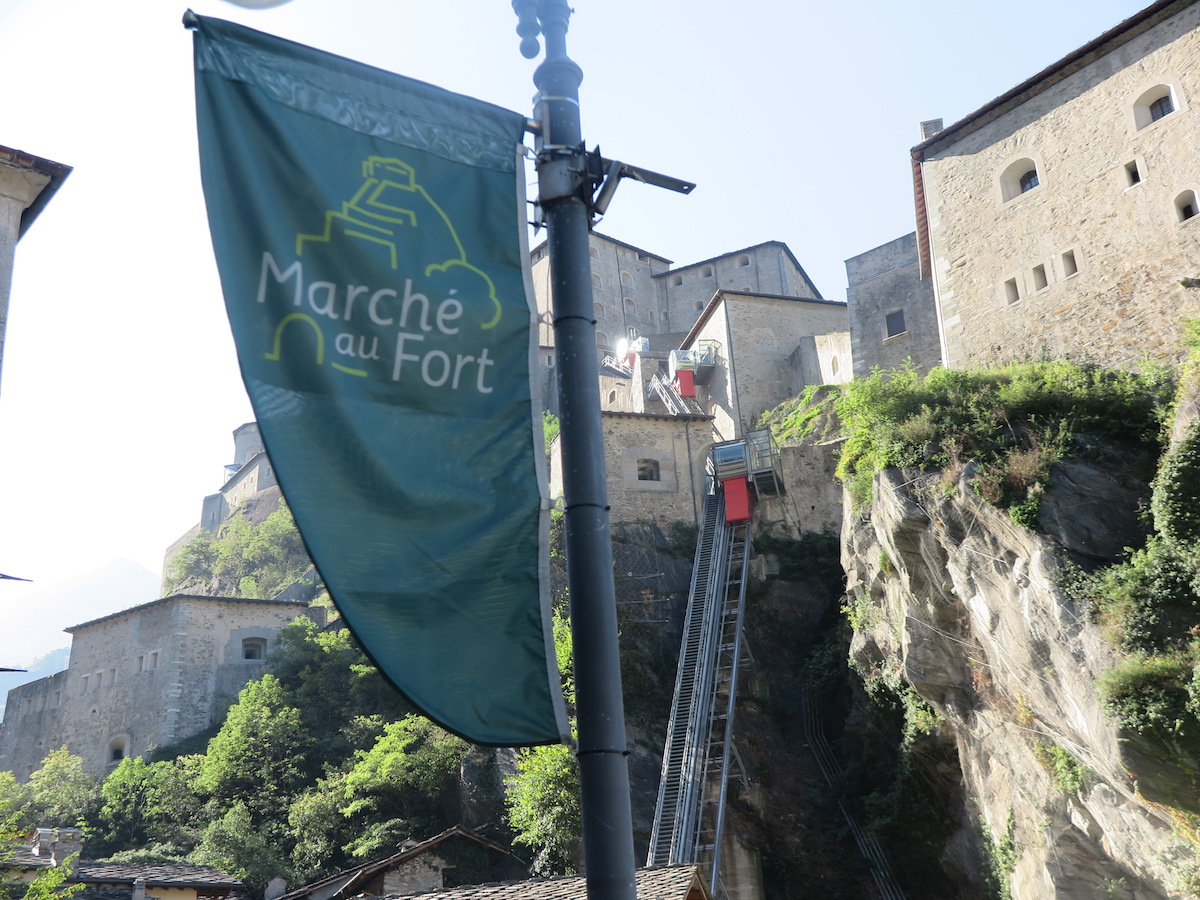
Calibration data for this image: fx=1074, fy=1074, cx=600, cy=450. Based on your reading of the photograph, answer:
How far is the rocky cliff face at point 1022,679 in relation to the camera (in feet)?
52.0

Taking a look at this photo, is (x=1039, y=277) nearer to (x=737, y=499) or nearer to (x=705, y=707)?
(x=737, y=499)

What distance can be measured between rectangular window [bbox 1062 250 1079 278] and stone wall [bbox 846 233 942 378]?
11.8 meters

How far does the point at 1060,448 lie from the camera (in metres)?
17.8

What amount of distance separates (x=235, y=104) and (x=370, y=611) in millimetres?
1939

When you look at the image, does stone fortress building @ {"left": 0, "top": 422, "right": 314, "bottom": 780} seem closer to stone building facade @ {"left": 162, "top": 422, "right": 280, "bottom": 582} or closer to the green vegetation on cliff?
stone building facade @ {"left": 162, "top": 422, "right": 280, "bottom": 582}

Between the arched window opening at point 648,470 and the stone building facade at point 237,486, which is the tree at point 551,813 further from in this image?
the stone building facade at point 237,486

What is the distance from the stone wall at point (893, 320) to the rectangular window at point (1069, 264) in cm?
1181

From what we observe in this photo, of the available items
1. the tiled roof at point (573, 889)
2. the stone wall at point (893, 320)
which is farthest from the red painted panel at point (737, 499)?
the tiled roof at point (573, 889)

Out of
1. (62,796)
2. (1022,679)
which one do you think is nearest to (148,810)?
(62,796)

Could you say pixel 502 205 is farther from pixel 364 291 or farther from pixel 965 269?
pixel 965 269

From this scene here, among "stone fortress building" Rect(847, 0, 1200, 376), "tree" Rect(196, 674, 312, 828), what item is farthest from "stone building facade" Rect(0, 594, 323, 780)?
"stone fortress building" Rect(847, 0, 1200, 376)

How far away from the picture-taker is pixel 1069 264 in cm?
2220

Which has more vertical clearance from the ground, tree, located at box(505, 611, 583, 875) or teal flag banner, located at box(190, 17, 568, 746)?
teal flag banner, located at box(190, 17, 568, 746)

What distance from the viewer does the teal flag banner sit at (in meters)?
3.57
